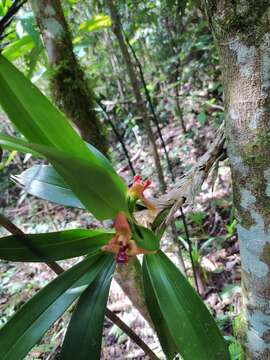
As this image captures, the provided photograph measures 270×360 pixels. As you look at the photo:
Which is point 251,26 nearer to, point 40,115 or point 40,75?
point 40,115

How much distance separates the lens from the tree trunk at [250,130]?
485mm

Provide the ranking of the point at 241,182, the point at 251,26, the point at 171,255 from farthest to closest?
the point at 171,255 → the point at 241,182 → the point at 251,26

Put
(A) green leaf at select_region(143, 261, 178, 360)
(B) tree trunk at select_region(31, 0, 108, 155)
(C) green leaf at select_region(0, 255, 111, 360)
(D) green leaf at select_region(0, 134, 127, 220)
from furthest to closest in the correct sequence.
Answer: (B) tree trunk at select_region(31, 0, 108, 155) → (A) green leaf at select_region(143, 261, 178, 360) → (C) green leaf at select_region(0, 255, 111, 360) → (D) green leaf at select_region(0, 134, 127, 220)

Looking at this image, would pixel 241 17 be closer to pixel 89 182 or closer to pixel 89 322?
pixel 89 182

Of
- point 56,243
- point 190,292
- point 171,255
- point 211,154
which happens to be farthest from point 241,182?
point 171,255

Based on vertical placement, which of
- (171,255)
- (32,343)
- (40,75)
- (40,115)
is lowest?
(32,343)

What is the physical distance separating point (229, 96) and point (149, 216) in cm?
25

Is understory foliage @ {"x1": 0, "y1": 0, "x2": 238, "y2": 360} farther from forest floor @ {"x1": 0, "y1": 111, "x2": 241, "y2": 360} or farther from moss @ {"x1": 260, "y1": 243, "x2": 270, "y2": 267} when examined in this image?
forest floor @ {"x1": 0, "y1": 111, "x2": 241, "y2": 360}

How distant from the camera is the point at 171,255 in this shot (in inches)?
72.6

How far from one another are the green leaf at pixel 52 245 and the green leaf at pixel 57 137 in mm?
79

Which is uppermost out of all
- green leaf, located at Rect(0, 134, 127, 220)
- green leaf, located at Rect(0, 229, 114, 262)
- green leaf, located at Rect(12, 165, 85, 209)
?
green leaf, located at Rect(12, 165, 85, 209)

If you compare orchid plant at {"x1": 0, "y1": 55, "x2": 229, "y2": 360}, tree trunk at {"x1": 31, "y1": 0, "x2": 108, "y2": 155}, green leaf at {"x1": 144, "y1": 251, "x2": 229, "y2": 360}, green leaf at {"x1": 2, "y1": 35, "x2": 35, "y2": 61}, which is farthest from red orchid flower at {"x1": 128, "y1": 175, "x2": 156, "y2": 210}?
green leaf at {"x1": 2, "y1": 35, "x2": 35, "y2": 61}

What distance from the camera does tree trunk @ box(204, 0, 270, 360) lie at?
485 millimetres

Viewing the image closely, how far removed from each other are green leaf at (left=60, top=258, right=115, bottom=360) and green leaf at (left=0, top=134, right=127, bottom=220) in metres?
0.15
